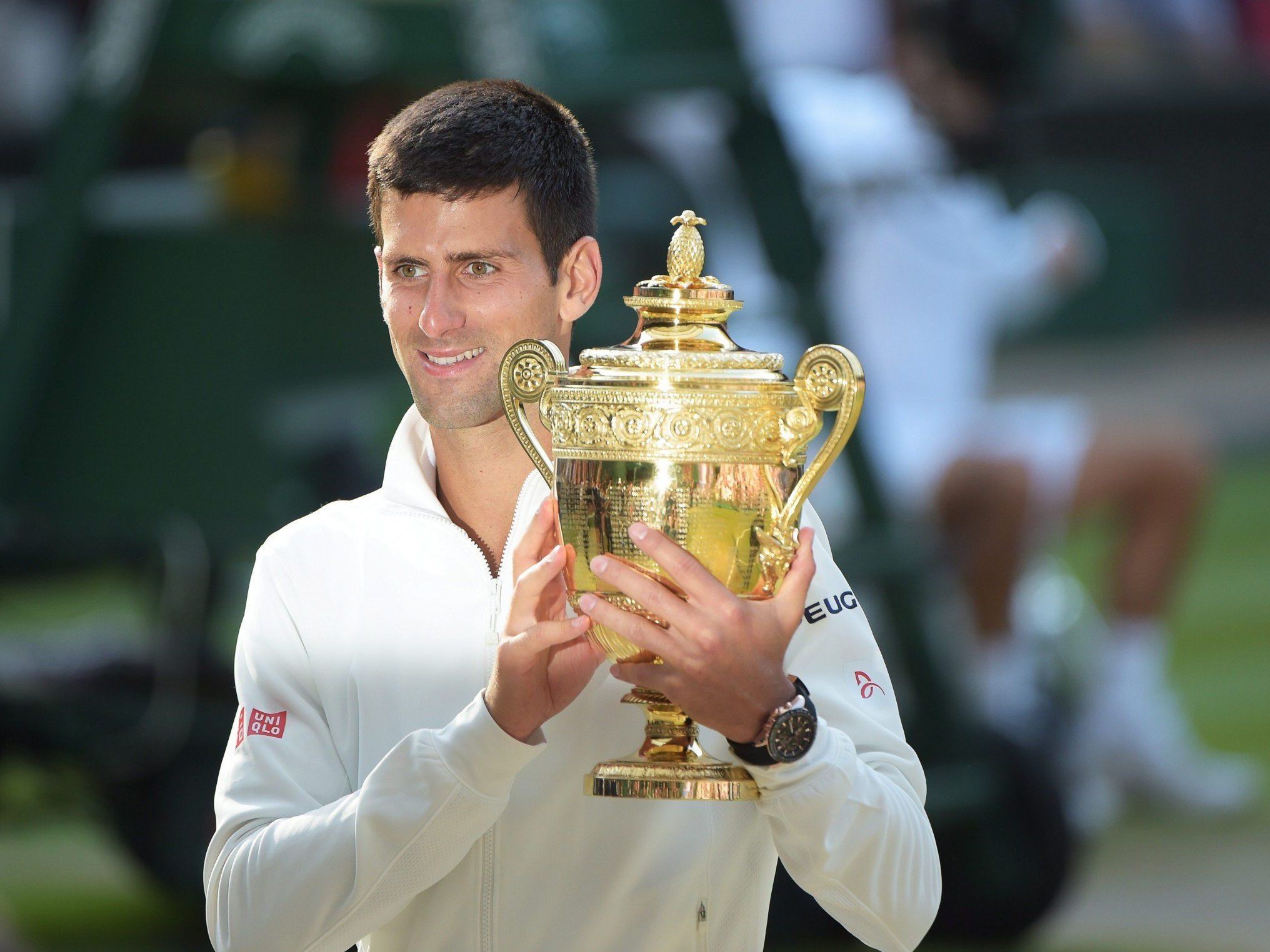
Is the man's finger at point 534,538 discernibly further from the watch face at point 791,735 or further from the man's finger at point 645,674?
the watch face at point 791,735

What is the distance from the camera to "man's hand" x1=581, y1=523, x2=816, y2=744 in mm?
1374

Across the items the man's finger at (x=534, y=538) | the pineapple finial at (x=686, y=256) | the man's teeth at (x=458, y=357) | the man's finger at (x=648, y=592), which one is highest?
the pineapple finial at (x=686, y=256)

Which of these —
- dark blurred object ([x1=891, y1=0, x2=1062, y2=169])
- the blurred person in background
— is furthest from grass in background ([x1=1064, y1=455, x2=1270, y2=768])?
dark blurred object ([x1=891, y1=0, x2=1062, y2=169])

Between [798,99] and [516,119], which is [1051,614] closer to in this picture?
[798,99]

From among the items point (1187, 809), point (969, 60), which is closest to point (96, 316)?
point (969, 60)

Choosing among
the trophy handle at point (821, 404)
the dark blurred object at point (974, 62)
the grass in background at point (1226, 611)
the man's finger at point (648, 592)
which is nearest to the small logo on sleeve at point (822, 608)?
the trophy handle at point (821, 404)

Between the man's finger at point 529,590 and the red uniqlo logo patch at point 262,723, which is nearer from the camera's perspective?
the man's finger at point 529,590

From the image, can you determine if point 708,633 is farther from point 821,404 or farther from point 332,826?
point 332,826

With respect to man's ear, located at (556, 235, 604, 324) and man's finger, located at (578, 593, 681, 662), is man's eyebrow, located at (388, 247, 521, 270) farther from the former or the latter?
man's finger, located at (578, 593, 681, 662)

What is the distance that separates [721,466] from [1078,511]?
382cm

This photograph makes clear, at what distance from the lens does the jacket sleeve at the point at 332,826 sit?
1.46 meters

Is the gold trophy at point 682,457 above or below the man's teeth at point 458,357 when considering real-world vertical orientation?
below

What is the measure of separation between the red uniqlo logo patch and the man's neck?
217 mm

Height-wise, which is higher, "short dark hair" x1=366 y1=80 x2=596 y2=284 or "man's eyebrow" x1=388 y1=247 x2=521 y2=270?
"short dark hair" x1=366 y1=80 x2=596 y2=284
